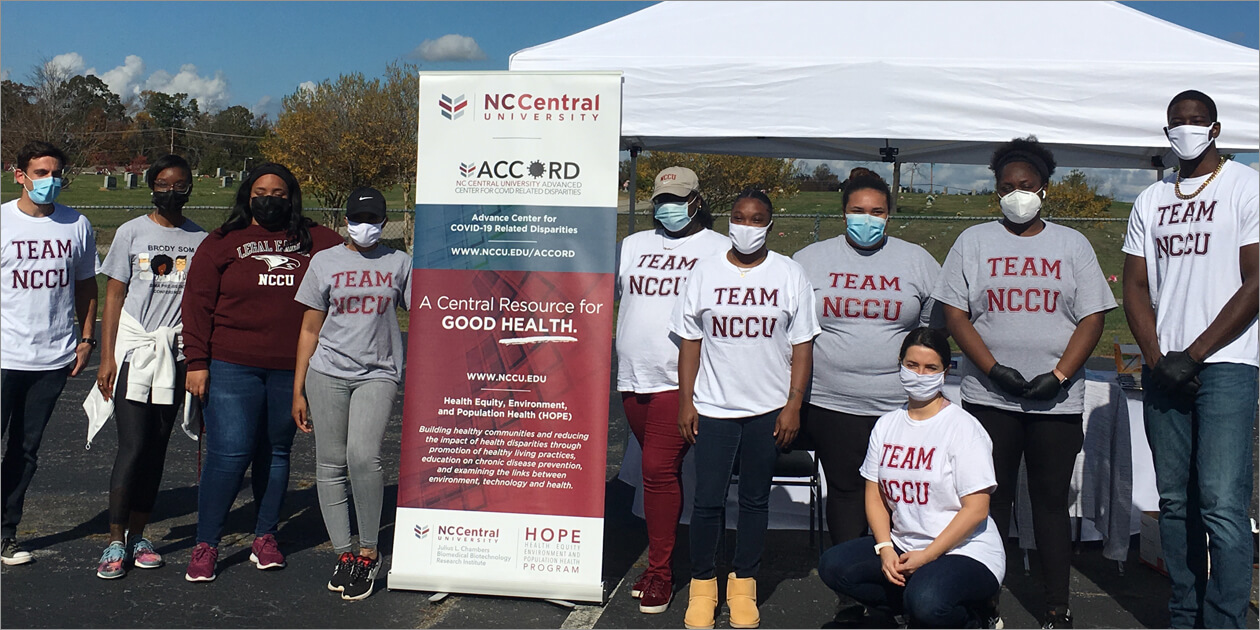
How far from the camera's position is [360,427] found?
172 inches

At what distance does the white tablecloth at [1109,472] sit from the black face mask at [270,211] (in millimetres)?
3300

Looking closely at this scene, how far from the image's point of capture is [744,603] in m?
4.16

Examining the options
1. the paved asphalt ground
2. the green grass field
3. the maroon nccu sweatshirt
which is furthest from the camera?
the green grass field

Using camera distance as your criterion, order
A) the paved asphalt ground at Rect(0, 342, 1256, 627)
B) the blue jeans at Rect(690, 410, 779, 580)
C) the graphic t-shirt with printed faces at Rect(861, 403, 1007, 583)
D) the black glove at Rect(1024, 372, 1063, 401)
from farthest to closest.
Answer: the paved asphalt ground at Rect(0, 342, 1256, 627), the blue jeans at Rect(690, 410, 779, 580), the black glove at Rect(1024, 372, 1063, 401), the graphic t-shirt with printed faces at Rect(861, 403, 1007, 583)

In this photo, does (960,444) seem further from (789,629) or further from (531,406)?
(531,406)

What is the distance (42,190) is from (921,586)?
13.2 ft

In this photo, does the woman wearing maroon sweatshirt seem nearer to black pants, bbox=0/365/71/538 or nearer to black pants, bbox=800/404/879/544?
black pants, bbox=0/365/71/538

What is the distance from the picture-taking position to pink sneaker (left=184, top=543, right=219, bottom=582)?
4.54 meters

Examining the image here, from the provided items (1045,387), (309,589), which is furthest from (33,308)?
(1045,387)

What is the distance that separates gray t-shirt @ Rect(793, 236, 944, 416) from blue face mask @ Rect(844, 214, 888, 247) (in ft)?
0.22

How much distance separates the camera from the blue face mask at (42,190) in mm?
4617

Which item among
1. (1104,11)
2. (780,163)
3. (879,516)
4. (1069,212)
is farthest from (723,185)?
(879,516)

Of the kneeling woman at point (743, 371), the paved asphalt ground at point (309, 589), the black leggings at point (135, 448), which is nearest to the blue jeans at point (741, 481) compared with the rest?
the kneeling woman at point (743, 371)

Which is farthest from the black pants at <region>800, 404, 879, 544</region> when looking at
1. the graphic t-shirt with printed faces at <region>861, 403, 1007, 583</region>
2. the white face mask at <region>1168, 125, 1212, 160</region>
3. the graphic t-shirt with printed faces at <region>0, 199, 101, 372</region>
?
the graphic t-shirt with printed faces at <region>0, 199, 101, 372</region>
